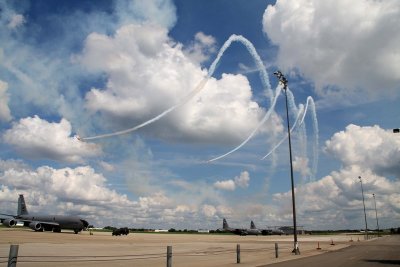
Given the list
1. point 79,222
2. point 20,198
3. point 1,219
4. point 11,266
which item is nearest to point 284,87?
point 11,266

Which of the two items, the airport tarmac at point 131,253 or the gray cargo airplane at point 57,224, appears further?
the gray cargo airplane at point 57,224

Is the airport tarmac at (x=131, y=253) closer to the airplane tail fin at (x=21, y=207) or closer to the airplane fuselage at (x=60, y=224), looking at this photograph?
the airplane fuselage at (x=60, y=224)

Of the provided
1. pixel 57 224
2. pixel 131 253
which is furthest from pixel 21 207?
pixel 131 253

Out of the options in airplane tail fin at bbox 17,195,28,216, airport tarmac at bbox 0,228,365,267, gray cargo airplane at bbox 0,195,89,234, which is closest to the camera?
airport tarmac at bbox 0,228,365,267

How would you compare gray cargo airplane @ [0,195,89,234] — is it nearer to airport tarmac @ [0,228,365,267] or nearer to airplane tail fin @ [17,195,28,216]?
airplane tail fin @ [17,195,28,216]

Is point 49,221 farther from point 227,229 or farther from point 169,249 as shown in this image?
point 227,229

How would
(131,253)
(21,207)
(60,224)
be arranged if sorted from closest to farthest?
(131,253) → (60,224) → (21,207)

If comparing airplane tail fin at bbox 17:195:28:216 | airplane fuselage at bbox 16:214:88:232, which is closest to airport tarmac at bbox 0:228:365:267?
airplane fuselage at bbox 16:214:88:232

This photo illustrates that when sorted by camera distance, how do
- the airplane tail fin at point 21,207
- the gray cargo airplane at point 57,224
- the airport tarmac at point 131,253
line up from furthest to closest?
1. the airplane tail fin at point 21,207
2. the gray cargo airplane at point 57,224
3. the airport tarmac at point 131,253

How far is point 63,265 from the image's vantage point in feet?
70.1

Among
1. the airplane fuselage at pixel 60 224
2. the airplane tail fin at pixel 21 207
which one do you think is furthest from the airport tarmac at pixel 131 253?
the airplane tail fin at pixel 21 207

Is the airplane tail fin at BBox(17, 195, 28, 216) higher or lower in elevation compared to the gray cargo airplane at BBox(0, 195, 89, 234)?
higher

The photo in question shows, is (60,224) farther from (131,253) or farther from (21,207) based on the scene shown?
(131,253)

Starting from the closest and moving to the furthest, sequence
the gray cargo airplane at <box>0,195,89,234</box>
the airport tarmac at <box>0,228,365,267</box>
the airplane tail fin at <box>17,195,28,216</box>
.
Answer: the airport tarmac at <box>0,228,365,267</box> < the gray cargo airplane at <box>0,195,89,234</box> < the airplane tail fin at <box>17,195,28,216</box>
